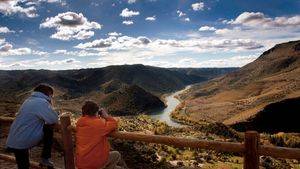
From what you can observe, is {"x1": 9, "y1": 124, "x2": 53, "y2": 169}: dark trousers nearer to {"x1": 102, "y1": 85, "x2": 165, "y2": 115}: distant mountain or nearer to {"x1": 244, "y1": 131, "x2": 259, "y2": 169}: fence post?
{"x1": 244, "y1": 131, "x2": 259, "y2": 169}: fence post

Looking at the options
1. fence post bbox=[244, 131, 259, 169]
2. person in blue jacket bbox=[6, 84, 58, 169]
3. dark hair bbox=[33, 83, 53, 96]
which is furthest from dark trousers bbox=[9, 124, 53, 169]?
fence post bbox=[244, 131, 259, 169]

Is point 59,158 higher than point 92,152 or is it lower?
lower

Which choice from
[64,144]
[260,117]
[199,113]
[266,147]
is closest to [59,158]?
[64,144]

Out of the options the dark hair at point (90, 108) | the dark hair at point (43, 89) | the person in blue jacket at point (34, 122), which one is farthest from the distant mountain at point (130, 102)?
the dark hair at point (90, 108)

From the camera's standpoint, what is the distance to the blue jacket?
7902mm

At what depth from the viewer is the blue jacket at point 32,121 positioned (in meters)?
7.90

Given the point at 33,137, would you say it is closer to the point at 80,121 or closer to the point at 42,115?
the point at 42,115

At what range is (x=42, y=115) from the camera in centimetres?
789

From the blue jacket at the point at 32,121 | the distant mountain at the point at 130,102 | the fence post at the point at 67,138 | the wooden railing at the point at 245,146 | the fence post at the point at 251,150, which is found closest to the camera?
the wooden railing at the point at 245,146

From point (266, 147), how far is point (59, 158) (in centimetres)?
1290

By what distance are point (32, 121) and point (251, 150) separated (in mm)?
4198

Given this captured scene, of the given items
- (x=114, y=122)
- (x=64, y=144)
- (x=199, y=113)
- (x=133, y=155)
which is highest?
(x=114, y=122)

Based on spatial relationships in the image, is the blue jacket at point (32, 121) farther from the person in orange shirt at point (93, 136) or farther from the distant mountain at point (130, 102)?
the distant mountain at point (130, 102)

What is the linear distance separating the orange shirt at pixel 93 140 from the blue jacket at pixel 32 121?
91 cm
